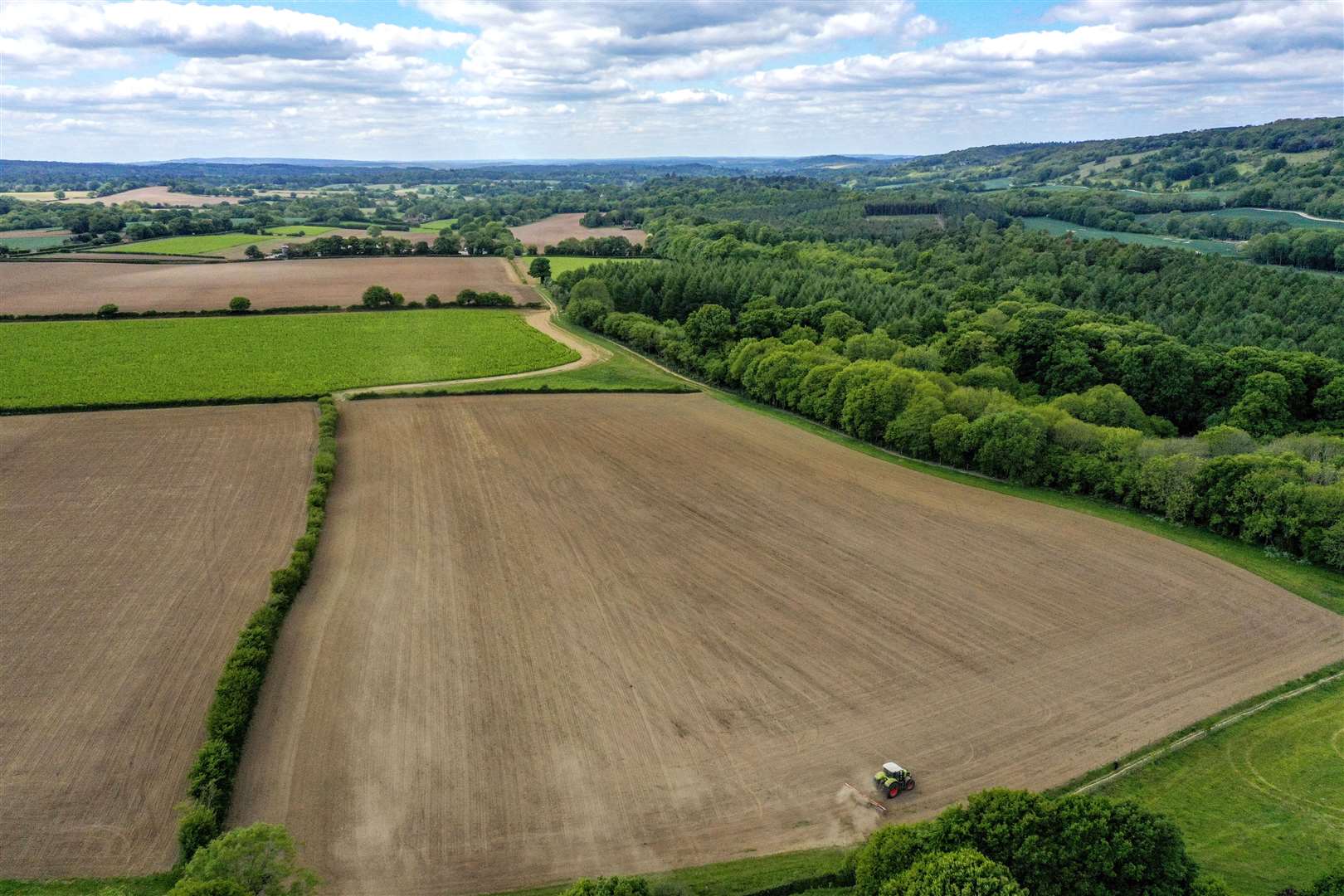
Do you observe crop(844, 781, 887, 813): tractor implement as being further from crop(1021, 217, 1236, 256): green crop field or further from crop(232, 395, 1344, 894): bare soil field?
crop(1021, 217, 1236, 256): green crop field

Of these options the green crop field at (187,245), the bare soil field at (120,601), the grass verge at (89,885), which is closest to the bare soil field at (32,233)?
the green crop field at (187,245)

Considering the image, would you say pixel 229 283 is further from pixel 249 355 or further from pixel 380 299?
pixel 249 355

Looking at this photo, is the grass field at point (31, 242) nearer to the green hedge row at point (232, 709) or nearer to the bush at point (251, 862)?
the green hedge row at point (232, 709)

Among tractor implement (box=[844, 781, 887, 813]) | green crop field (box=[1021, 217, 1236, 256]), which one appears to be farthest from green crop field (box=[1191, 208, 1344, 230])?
tractor implement (box=[844, 781, 887, 813])

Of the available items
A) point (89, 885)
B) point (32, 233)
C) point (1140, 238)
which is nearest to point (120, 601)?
point (89, 885)

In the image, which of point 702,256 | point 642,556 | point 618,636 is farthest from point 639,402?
point 702,256
